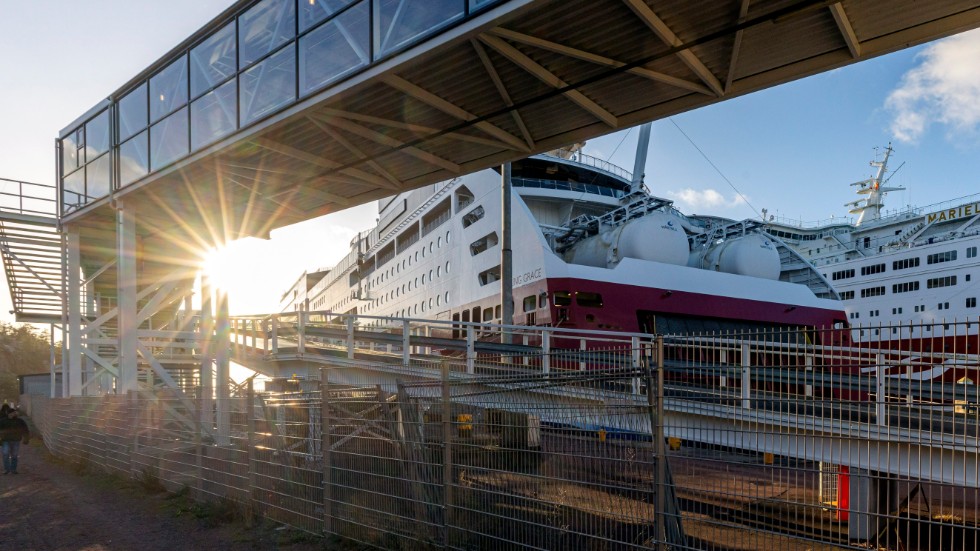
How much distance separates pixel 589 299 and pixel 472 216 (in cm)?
843

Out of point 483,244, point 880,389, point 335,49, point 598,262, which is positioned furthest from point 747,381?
point 483,244

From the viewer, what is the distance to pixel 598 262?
25.6m

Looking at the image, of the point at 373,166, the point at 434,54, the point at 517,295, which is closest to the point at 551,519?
the point at 434,54

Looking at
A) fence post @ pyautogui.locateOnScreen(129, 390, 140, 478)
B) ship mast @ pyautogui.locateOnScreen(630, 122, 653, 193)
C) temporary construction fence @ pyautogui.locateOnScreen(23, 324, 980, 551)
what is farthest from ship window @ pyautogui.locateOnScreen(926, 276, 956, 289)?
fence post @ pyautogui.locateOnScreen(129, 390, 140, 478)

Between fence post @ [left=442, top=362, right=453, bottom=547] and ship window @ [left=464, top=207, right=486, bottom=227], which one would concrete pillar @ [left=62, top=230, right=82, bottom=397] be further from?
fence post @ [left=442, top=362, right=453, bottom=547]

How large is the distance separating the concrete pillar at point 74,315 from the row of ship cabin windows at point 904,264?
4266cm

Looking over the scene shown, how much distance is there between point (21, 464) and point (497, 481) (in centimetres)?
1651

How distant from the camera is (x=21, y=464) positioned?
56.9ft

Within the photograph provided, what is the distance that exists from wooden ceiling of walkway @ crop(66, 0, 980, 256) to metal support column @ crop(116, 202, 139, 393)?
8.30 feet

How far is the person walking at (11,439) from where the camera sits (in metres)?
15.4

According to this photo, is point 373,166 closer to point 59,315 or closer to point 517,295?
point 517,295

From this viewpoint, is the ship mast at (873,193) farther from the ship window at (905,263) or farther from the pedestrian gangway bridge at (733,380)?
the pedestrian gangway bridge at (733,380)

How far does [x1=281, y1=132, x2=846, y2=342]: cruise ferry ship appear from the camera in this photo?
23484 millimetres

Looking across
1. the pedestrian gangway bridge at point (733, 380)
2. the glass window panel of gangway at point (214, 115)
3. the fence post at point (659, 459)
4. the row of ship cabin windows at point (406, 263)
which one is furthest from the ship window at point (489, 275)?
the fence post at point (659, 459)
